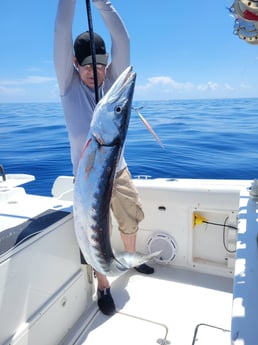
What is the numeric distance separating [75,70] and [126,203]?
3.13 ft

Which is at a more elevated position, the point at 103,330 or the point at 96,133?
the point at 96,133

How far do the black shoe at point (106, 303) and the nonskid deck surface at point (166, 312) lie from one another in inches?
1.6

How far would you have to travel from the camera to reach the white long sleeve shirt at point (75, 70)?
134 centimetres

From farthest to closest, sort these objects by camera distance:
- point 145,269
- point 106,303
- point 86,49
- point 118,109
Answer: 1. point 145,269
2. point 106,303
3. point 86,49
4. point 118,109

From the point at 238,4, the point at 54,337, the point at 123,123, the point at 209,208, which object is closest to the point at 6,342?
the point at 54,337

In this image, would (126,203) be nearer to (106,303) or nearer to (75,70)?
(106,303)

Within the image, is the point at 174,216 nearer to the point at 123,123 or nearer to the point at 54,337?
the point at 54,337

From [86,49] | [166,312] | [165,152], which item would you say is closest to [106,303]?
[166,312]

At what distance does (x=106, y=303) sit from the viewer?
79.4 inches

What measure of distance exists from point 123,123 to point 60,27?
2.21ft

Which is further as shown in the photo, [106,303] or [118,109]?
[106,303]

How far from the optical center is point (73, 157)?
177 centimetres

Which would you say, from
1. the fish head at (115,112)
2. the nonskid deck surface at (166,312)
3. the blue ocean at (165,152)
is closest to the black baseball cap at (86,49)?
the fish head at (115,112)

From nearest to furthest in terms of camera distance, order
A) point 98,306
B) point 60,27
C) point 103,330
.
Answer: point 60,27 < point 103,330 < point 98,306
